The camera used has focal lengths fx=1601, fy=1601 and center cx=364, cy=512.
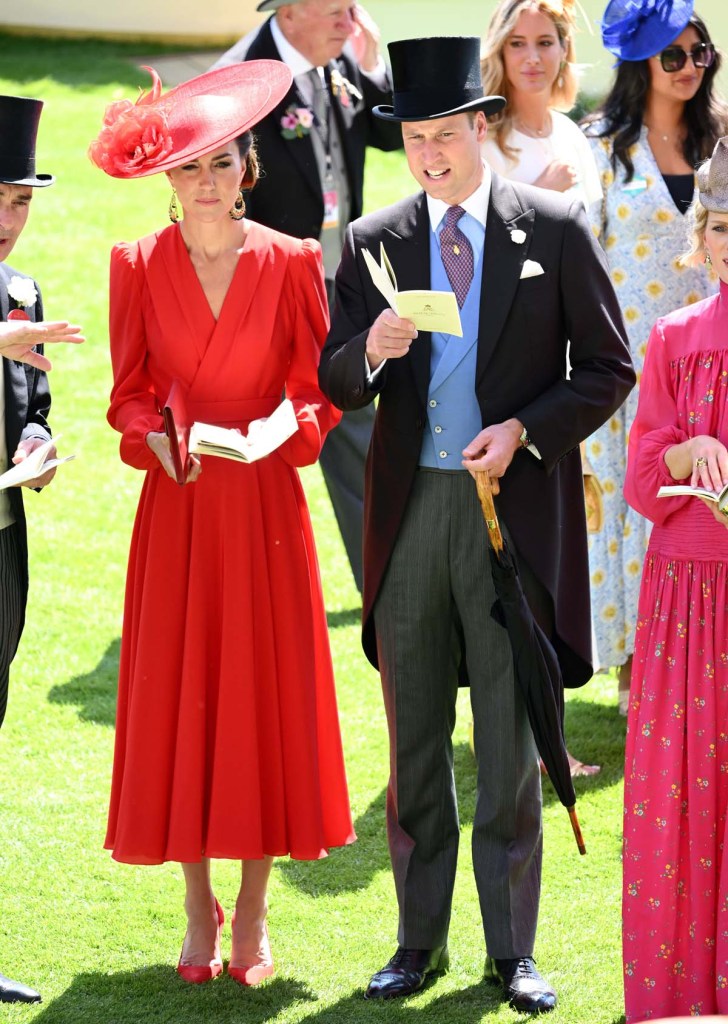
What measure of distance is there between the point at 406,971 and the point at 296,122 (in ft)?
12.5

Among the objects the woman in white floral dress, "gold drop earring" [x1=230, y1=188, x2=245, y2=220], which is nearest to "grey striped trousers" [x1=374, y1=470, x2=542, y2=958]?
"gold drop earring" [x1=230, y1=188, x2=245, y2=220]

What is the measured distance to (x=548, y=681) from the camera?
163 inches

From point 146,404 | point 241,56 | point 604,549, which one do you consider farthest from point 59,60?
point 146,404

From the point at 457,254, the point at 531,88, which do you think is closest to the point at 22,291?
the point at 457,254

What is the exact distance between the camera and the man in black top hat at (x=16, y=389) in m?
4.32

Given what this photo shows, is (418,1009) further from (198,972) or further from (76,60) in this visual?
(76,60)

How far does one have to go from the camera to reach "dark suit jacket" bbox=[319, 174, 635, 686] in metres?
4.13

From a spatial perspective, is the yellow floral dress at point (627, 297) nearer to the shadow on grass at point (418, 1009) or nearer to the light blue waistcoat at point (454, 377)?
the light blue waistcoat at point (454, 377)

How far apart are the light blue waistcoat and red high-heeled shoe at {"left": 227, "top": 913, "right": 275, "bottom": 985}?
1.54 m

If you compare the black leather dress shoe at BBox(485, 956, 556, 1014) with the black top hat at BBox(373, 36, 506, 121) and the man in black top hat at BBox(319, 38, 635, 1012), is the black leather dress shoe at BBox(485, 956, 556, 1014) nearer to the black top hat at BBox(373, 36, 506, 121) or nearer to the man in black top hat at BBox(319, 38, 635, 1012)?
the man in black top hat at BBox(319, 38, 635, 1012)

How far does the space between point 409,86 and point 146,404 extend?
3.72ft

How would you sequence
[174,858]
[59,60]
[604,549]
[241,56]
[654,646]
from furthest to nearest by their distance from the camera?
[59,60]
[241,56]
[604,549]
[174,858]
[654,646]

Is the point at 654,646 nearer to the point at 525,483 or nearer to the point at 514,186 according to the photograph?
the point at 525,483

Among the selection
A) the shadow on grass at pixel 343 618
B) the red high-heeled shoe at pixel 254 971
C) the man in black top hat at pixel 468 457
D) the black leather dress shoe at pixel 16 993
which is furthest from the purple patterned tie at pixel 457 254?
the shadow on grass at pixel 343 618
